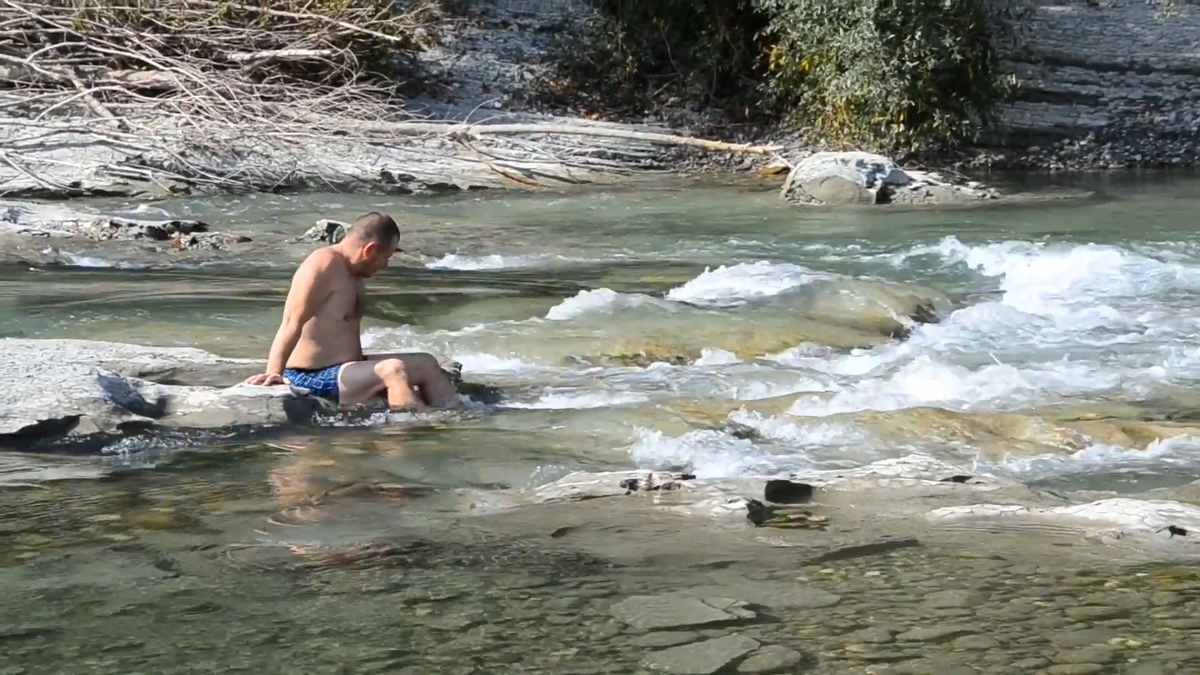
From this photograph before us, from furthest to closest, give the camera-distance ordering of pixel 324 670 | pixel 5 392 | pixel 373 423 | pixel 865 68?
pixel 865 68 < pixel 373 423 < pixel 5 392 < pixel 324 670

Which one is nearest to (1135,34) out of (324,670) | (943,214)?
(943,214)

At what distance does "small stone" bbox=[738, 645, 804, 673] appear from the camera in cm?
369

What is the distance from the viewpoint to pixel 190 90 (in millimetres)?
16047

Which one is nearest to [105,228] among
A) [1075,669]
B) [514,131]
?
[514,131]

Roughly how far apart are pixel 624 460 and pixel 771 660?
2.65 meters

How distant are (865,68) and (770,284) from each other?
8272 millimetres

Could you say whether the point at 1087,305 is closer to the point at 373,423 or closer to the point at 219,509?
the point at 373,423

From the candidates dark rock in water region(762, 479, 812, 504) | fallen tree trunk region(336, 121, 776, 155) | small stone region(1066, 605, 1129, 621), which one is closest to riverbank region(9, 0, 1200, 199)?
fallen tree trunk region(336, 121, 776, 155)

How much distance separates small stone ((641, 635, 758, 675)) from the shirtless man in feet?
11.4

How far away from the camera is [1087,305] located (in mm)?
10906

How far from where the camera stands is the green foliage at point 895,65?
17.9 metres

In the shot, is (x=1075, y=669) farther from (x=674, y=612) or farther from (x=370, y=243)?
(x=370, y=243)

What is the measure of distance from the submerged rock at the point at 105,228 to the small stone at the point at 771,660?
9657mm

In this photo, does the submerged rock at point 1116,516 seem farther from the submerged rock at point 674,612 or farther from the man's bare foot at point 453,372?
the man's bare foot at point 453,372
